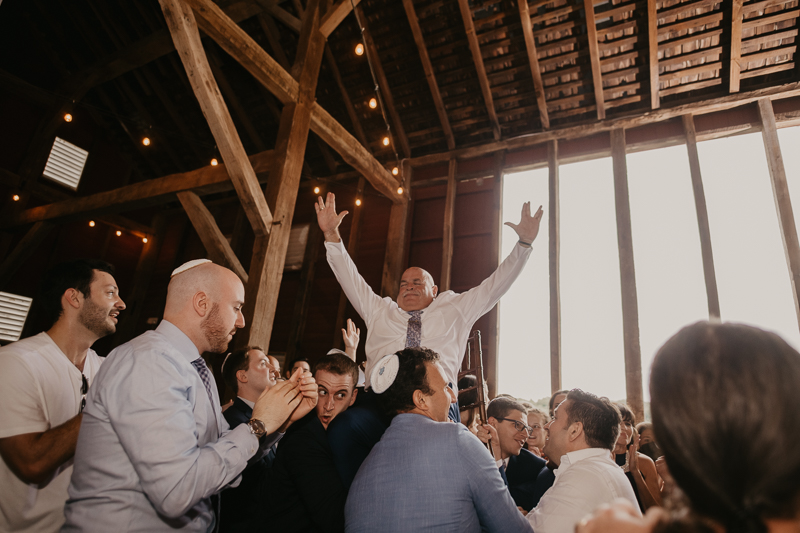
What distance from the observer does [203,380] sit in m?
1.63

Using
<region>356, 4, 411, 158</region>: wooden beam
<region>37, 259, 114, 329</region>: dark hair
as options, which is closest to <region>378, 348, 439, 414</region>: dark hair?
<region>37, 259, 114, 329</region>: dark hair

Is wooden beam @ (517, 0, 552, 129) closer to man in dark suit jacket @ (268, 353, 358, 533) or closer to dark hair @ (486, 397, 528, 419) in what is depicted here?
dark hair @ (486, 397, 528, 419)

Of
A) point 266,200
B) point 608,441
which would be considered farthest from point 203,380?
point 266,200

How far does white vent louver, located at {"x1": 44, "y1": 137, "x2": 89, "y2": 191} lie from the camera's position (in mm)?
8773

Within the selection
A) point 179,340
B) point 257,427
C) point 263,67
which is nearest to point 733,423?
point 257,427

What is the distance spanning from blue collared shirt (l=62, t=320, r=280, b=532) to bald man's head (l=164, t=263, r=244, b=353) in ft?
0.60

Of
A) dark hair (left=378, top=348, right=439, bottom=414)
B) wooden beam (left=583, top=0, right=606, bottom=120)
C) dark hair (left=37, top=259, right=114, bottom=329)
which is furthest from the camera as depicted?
wooden beam (left=583, top=0, right=606, bottom=120)

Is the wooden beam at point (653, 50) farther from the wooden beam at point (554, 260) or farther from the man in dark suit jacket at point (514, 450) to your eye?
the man in dark suit jacket at point (514, 450)

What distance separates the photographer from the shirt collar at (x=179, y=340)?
60.2 inches

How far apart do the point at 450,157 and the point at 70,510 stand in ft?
21.7

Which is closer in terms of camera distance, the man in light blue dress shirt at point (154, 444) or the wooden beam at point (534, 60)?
the man in light blue dress shirt at point (154, 444)

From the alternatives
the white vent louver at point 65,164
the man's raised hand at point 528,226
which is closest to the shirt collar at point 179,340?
the man's raised hand at point 528,226

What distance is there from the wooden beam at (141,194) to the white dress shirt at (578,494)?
4126 mm

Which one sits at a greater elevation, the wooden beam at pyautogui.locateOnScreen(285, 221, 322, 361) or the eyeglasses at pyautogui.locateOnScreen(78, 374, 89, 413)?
the wooden beam at pyautogui.locateOnScreen(285, 221, 322, 361)
